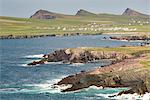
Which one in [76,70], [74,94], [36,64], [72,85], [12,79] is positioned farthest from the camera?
[36,64]

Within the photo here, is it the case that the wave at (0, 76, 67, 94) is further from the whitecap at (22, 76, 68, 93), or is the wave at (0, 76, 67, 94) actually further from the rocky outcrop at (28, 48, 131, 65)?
Result: the rocky outcrop at (28, 48, 131, 65)

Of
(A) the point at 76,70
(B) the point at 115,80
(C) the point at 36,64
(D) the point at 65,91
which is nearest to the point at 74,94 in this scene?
(D) the point at 65,91

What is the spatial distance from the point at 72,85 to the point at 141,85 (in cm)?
1536

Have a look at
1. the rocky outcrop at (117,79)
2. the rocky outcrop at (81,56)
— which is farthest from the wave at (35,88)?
the rocky outcrop at (81,56)

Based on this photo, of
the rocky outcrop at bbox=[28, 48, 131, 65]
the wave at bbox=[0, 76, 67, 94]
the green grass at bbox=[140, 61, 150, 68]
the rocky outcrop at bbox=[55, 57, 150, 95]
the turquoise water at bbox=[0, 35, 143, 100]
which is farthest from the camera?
the rocky outcrop at bbox=[28, 48, 131, 65]

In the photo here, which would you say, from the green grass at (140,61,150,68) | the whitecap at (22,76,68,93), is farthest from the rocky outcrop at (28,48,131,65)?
the whitecap at (22,76,68,93)

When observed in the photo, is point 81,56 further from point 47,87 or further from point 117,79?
point 117,79

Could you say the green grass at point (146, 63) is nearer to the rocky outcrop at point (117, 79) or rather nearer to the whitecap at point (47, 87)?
the rocky outcrop at point (117, 79)

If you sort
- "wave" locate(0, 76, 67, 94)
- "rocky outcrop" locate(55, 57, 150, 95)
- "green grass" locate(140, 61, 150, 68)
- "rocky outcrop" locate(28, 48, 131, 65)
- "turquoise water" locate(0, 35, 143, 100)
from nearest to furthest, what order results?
"turquoise water" locate(0, 35, 143, 100)
"rocky outcrop" locate(55, 57, 150, 95)
"wave" locate(0, 76, 67, 94)
"green grass" locate(140, 61, 150, 68)
"rocky outcrop" locate(28, 48, 131, 65)

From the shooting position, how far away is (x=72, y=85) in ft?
310

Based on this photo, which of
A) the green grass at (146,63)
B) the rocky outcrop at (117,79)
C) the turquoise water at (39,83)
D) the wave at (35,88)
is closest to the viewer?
the turquoise water at (39,83)

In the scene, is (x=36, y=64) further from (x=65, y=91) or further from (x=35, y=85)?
(x=65, y=91)

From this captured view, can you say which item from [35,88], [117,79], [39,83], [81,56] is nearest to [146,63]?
[117,79]

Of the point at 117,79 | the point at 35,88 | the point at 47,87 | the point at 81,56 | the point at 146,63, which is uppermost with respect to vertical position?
the point at 146,63
